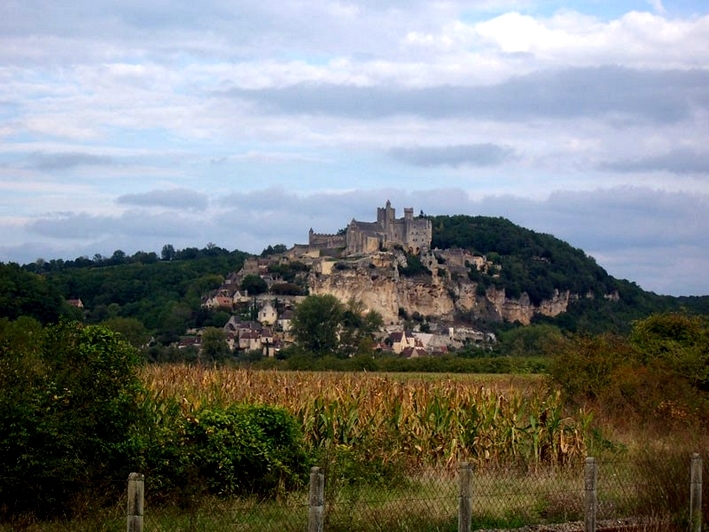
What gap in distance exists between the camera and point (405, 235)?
178 metres

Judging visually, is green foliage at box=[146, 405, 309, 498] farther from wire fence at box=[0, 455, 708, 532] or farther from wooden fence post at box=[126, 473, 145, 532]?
wooden fence post at box=[126, 473, 145, 532]

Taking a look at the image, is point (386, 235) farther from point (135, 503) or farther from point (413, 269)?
point (135, 503)

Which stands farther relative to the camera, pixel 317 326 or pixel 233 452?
pixel 317 326

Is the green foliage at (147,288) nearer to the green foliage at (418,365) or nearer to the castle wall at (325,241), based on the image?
the castle wall at (325,241)

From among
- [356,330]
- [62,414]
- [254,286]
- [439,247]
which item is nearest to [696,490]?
[62,414]

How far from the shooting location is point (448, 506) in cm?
1142

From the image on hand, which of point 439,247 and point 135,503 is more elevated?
point 439,247

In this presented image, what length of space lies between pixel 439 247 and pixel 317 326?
10482 cm

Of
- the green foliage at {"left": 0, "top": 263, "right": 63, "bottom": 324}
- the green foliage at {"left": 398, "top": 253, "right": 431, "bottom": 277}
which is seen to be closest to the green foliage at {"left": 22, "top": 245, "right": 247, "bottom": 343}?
the green foliage at {"left": 398, "top": 253, "right": 431, "bottom": 277}

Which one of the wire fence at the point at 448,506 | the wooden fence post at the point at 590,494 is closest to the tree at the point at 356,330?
the wire fence at the point at 448,506

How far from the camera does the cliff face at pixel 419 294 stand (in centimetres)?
14788

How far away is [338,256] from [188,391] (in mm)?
149018

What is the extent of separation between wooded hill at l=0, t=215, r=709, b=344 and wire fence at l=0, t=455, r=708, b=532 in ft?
232

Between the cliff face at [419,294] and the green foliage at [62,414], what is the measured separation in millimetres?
132968
